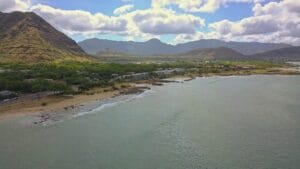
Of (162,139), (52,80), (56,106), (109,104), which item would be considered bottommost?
(162,139)

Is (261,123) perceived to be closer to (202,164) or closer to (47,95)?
(202,164)

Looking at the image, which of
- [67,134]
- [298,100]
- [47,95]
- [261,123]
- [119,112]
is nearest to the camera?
[67,134]

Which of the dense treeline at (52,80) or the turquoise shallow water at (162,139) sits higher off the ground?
the dense treeline at (52,80)

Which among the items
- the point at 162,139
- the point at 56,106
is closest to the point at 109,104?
the point at 56,106

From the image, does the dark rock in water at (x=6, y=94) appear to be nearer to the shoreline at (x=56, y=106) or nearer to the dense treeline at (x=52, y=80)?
the shoreline at (x=56, y=106)

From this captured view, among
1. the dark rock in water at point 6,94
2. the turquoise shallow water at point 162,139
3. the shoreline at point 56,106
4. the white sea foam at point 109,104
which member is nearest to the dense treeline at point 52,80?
the dark rock in water at point 6,94

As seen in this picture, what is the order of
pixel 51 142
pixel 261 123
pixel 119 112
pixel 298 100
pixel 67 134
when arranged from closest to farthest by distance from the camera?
pixel 51 142
pixel 67 134
pixel 261 123
pixel 119 112
pixel 298 100

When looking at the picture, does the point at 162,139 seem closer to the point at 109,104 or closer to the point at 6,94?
the point at 109,104

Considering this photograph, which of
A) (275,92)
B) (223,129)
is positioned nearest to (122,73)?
(275,92)
